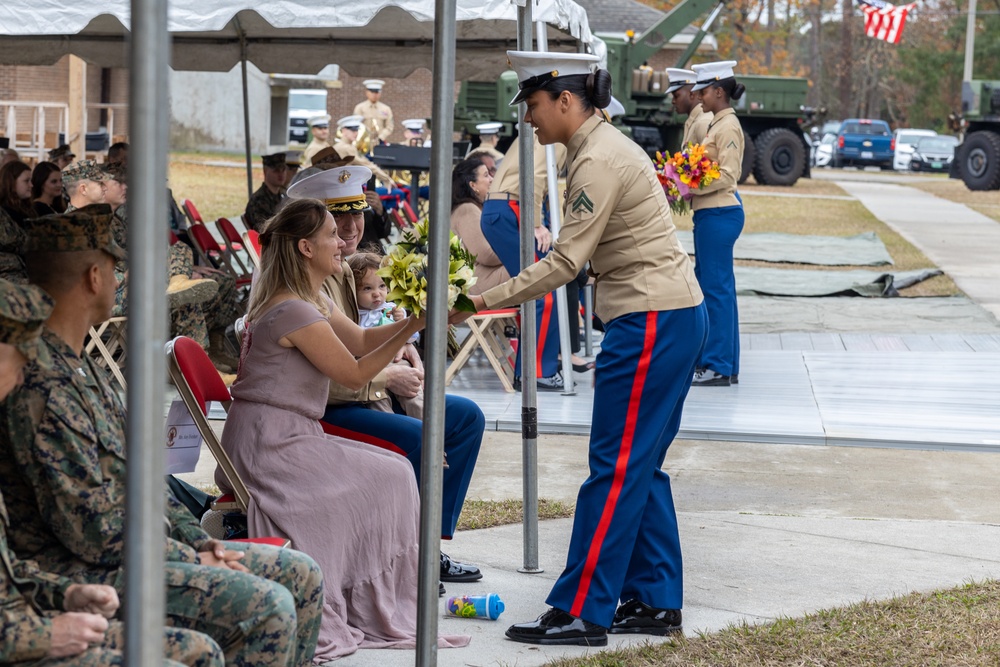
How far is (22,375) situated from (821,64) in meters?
76.7

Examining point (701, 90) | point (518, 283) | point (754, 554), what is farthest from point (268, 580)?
point (701, 90)

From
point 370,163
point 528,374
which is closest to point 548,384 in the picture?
point 528,374

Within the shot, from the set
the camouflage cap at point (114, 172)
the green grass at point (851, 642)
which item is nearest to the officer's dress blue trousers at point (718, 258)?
the camouflage cap at point (114, 172)

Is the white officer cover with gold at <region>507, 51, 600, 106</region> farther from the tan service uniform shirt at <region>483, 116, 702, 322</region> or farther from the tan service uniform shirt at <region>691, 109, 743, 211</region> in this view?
the tan service uniform shirt at <region>691, 109, 743, 211</region>

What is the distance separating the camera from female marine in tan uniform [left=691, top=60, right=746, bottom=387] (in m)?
8.47

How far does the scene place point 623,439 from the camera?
4219mm

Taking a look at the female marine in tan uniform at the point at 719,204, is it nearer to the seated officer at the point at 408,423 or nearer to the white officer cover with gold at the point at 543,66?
the seated officer at the point at 408,423

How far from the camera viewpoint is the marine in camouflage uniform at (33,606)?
8.39 feet

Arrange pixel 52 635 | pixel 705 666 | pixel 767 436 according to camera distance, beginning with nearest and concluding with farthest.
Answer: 1. pixel 52 635
2. pixel 705 666
3. pixel 767 436

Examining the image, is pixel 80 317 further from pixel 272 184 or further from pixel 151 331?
pixel 272 184

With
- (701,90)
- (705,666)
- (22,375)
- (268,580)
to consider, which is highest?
(701,90)

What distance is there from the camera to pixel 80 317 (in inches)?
120

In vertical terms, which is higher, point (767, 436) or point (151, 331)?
point (151, 331)

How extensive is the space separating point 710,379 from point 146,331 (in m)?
7.35
